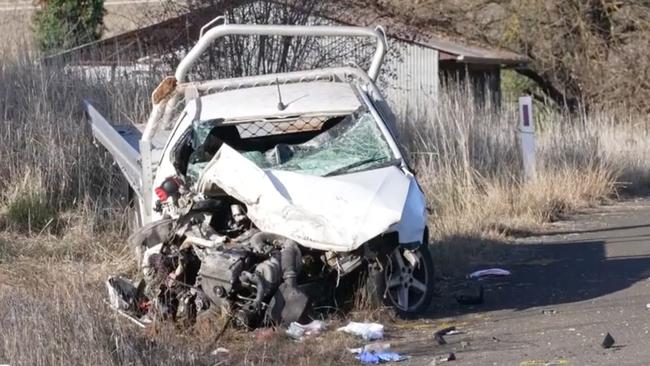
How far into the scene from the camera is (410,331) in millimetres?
9070

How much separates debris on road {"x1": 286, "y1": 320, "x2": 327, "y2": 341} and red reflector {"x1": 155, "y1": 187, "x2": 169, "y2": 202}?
62.5 inches

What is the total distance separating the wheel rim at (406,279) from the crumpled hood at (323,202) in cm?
39

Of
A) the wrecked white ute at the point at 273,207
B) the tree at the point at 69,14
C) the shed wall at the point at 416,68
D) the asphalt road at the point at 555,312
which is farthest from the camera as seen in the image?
the tree at the point at 69,14

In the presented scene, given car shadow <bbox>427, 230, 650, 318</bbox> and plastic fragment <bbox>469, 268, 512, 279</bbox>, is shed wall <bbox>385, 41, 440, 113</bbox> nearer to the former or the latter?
car shadow <bbox>427, 230, 650, 318</bbox>

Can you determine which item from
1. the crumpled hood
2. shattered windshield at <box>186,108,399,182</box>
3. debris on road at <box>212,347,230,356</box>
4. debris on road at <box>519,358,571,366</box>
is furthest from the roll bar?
debris on road at <box>519,358,571,366</box>

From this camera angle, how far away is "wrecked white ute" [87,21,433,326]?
884 centimetres

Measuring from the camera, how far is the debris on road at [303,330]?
8.71 m

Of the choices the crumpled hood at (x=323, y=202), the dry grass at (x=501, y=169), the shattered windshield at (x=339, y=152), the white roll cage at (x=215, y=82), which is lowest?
the dry grass at (x=501, y=169)

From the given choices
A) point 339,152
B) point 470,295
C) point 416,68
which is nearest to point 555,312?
point 470,295

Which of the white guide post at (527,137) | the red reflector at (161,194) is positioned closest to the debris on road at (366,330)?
the red reflector at (161,194)

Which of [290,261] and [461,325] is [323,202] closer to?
[290,261]

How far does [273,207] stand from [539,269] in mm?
3836

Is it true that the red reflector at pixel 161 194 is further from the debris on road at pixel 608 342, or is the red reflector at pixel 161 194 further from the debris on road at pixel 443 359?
the debris on road at pixel 608 342

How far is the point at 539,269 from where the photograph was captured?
464 inches
